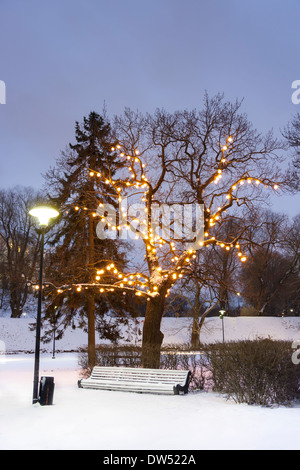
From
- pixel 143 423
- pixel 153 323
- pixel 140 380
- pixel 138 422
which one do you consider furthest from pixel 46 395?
pixel 153 323

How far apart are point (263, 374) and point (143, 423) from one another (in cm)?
336

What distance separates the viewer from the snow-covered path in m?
6.46

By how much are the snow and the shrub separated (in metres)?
0.35

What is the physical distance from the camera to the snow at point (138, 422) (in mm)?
6438

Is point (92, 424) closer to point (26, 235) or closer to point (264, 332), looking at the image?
point (264, 332)

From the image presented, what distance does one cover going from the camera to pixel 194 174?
1803 centimetres

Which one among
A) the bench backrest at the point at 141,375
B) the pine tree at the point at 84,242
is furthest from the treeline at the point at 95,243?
the bench backrest at the point at 141,375

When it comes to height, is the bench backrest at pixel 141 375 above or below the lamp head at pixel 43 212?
below

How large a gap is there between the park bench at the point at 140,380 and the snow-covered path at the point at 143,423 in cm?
33

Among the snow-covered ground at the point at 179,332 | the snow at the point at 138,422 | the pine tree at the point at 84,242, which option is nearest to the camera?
the snow at the point at 138,422

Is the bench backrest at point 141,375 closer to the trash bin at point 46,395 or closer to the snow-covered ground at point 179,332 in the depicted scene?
the trash bin at point 46,395

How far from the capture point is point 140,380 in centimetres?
1272

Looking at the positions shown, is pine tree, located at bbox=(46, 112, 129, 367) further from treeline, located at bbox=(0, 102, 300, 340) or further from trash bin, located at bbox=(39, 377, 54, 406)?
trash bin, located at bbox=(39, 377, 54, 406)
